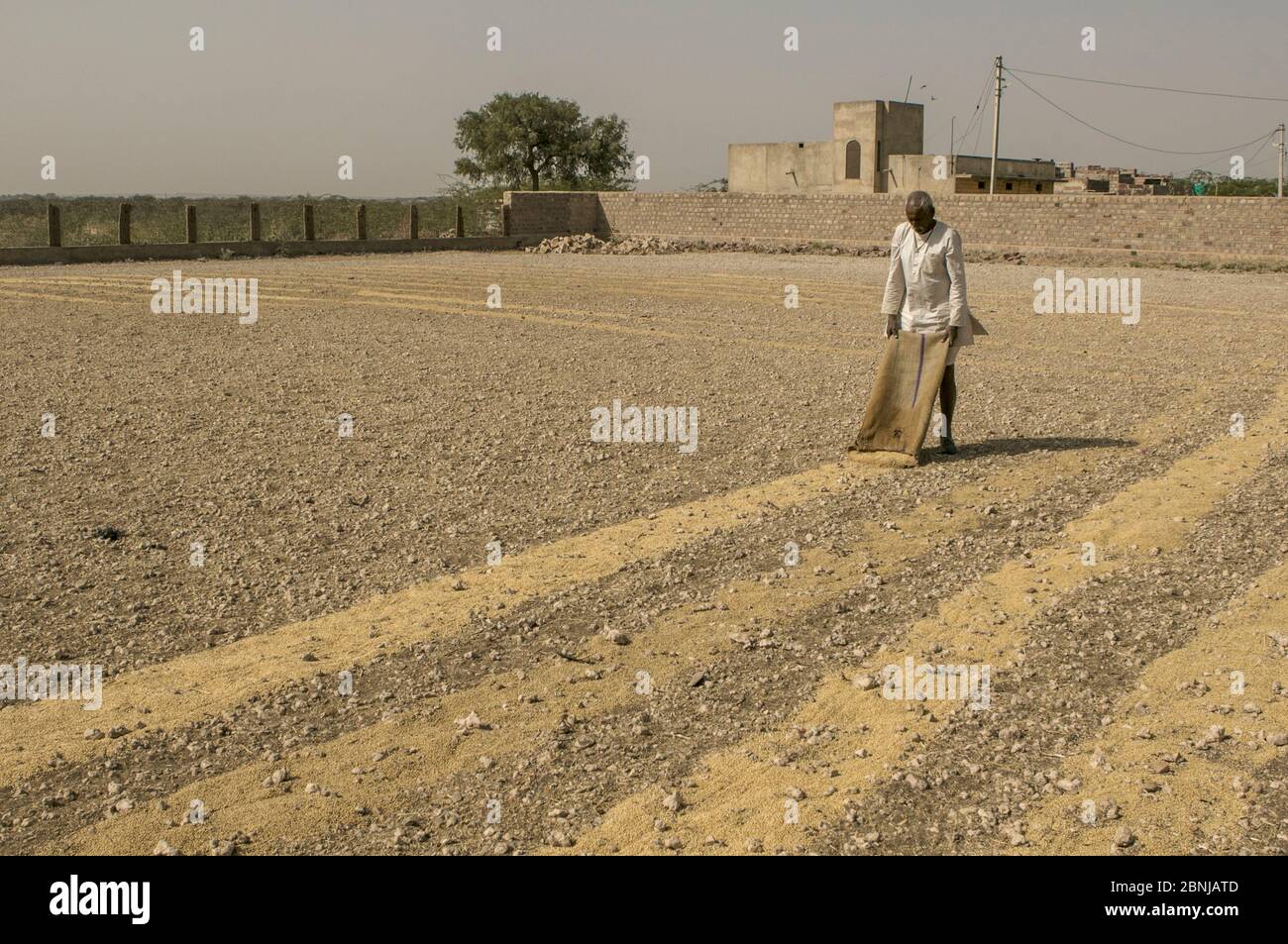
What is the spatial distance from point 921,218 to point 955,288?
52 centimetres

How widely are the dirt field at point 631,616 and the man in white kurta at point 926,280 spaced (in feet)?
3.15

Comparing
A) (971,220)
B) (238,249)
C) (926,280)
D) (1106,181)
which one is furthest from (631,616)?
(1106,181)

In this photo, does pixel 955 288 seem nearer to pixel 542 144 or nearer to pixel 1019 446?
pixel 1019 446

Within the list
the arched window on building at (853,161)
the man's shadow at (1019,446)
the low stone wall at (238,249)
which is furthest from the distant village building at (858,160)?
the man's shadow at (1019,446)

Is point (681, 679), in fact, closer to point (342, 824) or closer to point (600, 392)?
point (342, 824)

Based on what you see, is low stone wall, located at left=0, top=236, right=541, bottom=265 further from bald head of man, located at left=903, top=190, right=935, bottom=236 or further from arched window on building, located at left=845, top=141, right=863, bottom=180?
bald head of man, located at left=903, top=190, right=935, bottom=236

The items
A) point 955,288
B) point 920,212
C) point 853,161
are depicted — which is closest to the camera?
point 920,212

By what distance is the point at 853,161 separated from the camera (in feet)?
157

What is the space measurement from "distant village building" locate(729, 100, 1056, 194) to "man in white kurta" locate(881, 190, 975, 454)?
126ft

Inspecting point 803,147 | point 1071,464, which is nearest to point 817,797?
point 1071,464

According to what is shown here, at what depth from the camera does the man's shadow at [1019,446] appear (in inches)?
359

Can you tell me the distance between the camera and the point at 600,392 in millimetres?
11641

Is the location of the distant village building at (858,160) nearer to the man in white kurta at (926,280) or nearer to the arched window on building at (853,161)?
the arched window on building at (853,161)
